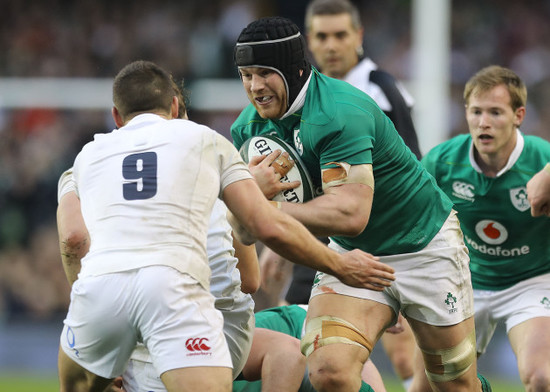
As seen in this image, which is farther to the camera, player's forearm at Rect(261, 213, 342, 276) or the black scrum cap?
the black scrum cap

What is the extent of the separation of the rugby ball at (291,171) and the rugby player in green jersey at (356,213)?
0.06m

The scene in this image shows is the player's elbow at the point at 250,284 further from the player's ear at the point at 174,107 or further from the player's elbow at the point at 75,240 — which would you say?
the player's ear at the point at 174,107

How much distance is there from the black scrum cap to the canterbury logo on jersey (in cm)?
165

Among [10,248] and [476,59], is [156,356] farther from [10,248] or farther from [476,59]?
[476,59]

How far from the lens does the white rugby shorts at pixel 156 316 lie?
399cm

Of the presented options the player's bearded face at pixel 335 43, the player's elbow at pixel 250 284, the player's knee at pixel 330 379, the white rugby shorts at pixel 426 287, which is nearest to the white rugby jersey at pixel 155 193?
the player's knee at pixel 330 379

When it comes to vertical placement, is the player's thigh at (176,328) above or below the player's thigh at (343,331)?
above

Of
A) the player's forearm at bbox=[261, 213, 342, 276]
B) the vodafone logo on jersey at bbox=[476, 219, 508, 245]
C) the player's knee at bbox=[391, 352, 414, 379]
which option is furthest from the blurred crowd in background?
the player's forearm at bbox=[261, 213, 342, 276]

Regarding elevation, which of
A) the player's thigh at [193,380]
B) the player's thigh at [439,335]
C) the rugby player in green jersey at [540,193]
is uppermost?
the rugby player in green jersey at [540,193]

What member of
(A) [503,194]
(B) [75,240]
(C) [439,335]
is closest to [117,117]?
(B) [75,240]

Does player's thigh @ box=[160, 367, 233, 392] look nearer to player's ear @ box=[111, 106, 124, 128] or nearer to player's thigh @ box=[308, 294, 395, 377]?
player's thigh @ box=[308, 294, 395, 377]

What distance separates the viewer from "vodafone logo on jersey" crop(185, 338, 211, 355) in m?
3.98

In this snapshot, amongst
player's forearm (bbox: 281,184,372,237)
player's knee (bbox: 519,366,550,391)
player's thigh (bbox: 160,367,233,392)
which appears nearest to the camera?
player's thigh (bbox: 160,367,233,392)

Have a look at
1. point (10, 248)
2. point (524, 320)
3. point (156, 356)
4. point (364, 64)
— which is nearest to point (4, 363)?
point (10, 248)
